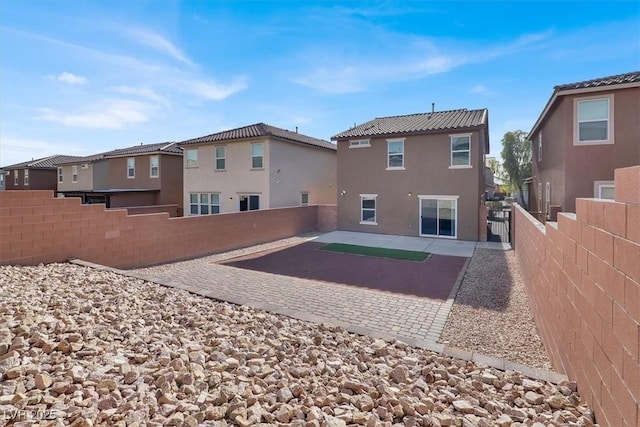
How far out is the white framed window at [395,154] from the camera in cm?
1888

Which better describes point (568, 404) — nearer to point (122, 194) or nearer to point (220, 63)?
point (220, 63)

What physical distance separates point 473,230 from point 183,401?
1702 centimetres

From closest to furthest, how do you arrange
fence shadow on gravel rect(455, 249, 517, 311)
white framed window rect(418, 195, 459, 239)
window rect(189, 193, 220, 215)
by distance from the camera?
fence shadow on gravel rect(455, 249, 517, 311) → white framed window rect(418, 195, 459, 239) → window rect(189, 193, 220, 215)

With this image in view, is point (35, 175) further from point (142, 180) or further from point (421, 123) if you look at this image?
point (421, 123)

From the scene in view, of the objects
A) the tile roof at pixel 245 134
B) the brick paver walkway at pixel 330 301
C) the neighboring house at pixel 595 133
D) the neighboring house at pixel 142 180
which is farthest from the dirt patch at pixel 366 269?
the neighboring house at pixel 142 180

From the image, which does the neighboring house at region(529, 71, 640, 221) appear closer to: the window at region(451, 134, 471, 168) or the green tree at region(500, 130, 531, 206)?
the window at region(451, 134, 471, 168)

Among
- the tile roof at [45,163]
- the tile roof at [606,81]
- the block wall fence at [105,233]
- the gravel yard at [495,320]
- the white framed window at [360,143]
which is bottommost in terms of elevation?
the gravel yard at [495,320]

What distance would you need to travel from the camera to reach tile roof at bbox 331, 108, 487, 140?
1745cm

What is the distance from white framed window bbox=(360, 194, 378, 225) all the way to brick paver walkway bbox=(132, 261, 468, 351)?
35.6 feet

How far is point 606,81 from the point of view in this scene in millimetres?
11375

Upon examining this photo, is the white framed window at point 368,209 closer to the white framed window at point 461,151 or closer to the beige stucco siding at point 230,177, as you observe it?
the white framed window at point 461,151

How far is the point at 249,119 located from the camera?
25625 millimetres

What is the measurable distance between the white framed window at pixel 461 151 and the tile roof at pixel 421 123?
0.68 m

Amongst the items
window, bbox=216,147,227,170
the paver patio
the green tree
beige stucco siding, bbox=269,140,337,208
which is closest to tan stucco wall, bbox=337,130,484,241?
beige stucco siding, bbox=269,140,337,208
